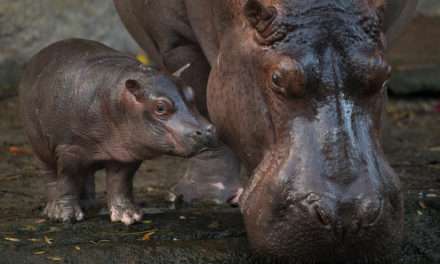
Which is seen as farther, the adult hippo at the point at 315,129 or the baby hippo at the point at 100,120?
the baby hippo at the point at 100,120

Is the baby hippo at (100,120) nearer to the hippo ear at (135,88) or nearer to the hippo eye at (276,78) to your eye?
the hippo ear at (135,88)

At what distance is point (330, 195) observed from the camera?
10.4 feet

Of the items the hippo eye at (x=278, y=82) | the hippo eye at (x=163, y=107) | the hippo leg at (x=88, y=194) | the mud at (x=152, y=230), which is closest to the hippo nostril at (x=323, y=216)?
the hippo eye at (x=278, y=82)

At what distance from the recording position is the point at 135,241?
383 cm

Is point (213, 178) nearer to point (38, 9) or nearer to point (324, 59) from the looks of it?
point (324, 59)

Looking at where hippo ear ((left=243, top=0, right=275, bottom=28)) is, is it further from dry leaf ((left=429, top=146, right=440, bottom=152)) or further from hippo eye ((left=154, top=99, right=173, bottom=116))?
dry leaf ((left=429, top=146, right=440, bottom=152))

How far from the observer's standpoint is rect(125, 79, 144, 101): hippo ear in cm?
392

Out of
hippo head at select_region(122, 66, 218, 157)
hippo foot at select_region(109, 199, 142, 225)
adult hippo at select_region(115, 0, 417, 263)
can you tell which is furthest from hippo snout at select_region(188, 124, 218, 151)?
hippo foot at select_region(109, 199, 142, 225)

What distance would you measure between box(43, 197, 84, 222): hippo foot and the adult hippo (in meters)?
0.91

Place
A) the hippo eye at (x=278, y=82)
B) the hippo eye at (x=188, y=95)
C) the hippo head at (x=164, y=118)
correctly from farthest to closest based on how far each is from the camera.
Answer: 1. the hippo eye at (x=188, y=95)
2. the hippo head at (x=164, y=118)
3. the hippo eye at (x=278, y=82)

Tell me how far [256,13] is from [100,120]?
906 mm

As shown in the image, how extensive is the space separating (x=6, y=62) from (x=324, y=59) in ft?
17.7

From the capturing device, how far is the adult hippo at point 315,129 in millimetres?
3209

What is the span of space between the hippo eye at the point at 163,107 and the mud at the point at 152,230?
1.63 feet
